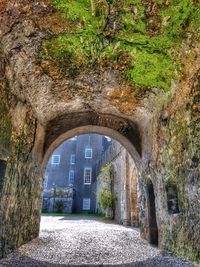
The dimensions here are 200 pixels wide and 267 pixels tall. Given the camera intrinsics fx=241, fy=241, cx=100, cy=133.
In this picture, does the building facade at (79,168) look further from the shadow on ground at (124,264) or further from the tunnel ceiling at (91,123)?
the shadow on ground at (124,264)

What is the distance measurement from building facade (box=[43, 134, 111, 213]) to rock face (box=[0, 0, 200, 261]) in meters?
23.6

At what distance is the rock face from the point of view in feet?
11.8

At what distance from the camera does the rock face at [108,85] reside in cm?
358

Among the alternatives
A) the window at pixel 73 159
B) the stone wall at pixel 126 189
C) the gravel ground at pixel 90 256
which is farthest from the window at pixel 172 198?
the window at pixel 73 159

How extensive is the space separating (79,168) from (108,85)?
26729 mm

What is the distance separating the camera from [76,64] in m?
4.64

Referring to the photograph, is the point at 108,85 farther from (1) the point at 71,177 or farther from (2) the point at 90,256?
(1) the point at 71,177

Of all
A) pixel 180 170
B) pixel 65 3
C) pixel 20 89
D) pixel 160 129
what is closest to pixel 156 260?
pixel 180 170

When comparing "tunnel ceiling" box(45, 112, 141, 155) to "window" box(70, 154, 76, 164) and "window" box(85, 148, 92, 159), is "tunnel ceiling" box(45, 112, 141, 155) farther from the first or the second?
"window" box(70, 154, 76, 164)

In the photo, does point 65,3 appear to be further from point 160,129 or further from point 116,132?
point 116,132

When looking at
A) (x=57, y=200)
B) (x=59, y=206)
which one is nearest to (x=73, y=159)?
(x=57, y=200)

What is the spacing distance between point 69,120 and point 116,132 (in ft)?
4.93

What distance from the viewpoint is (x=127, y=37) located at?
3961 millimetres

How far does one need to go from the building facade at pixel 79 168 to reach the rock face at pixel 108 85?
23628 millimetres
